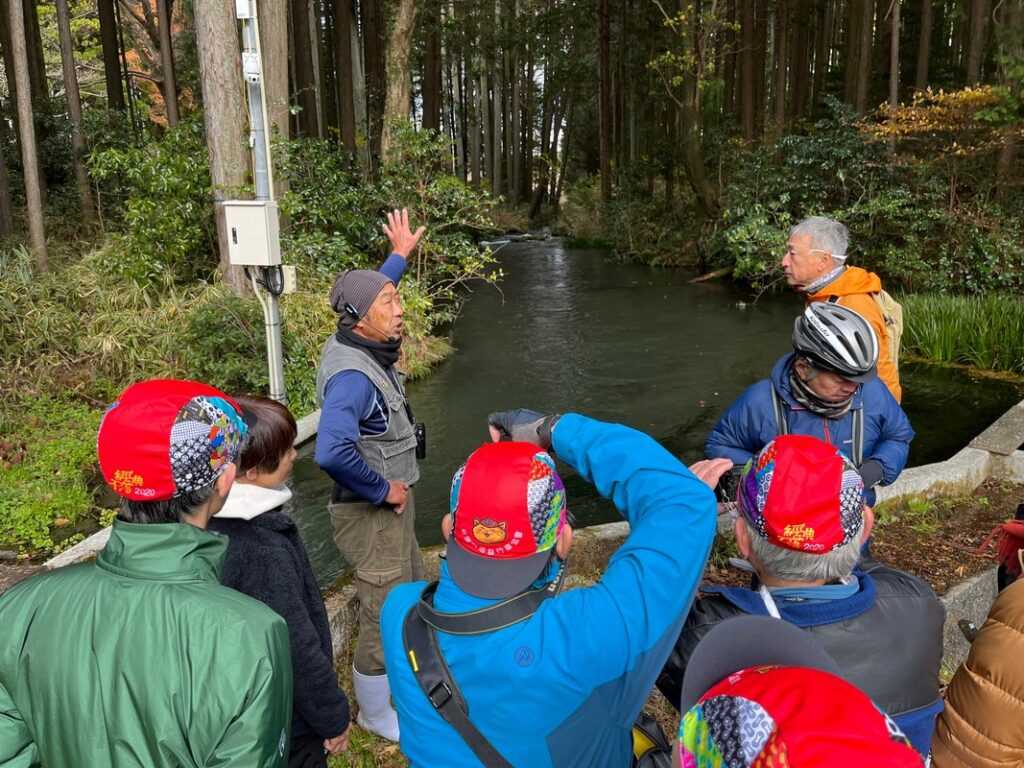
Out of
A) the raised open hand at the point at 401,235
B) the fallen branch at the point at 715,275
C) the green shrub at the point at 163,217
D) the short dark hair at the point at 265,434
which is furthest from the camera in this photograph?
the fallen branch at the point at 715,275

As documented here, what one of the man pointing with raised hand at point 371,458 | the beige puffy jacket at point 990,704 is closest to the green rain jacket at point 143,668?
the man pointing with raised hand at point 371,458

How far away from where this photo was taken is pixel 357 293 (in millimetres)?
2939

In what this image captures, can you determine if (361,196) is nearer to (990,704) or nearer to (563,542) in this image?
(563,542)

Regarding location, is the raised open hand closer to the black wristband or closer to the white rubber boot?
the white rubber boot

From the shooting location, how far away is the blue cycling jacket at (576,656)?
4.58 ft

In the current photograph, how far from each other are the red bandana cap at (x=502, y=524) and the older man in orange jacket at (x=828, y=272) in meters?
2.32

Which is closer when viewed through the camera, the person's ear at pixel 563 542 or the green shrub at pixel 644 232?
the person's ear at pixel 563 542

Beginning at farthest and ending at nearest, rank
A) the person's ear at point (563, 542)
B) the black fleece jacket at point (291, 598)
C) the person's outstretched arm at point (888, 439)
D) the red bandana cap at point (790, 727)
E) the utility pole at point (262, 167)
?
the utility pole at point (262, 167), the person's outstretched arm at point (888, 439), the black fleece jacket at point (291, 598), the person's ear at point (563, 542), the red bandana cap at point (790, 727)

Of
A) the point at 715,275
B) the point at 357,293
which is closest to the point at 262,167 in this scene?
the point at 357,293

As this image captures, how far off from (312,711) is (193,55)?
28.2m

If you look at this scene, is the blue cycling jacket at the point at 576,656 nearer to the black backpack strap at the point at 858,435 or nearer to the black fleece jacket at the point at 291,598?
the black fleece jacket at the point at 291,598

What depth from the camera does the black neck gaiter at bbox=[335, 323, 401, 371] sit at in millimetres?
2945

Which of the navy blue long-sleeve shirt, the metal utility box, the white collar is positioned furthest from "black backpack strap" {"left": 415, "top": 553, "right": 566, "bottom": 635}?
the metal utility box

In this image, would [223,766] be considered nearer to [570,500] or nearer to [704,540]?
[704,540]
